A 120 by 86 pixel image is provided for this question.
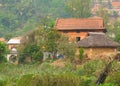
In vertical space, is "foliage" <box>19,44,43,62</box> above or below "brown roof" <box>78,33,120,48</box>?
below

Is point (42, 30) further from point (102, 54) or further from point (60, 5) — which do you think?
point (60, 5)

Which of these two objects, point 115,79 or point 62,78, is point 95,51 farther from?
point 62,78

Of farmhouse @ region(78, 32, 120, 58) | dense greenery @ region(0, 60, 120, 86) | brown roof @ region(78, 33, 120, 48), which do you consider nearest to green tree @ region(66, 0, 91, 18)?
brown roof @ region(78, 33, 120, 48)

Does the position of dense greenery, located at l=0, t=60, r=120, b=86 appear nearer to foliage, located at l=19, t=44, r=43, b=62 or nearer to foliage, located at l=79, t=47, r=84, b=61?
foliage, located at l=79, t=47, r=84, b=61

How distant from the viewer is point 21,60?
137 ft

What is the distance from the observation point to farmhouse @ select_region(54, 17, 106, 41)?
1797 inches

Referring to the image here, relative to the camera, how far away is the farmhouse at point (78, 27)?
45656mm

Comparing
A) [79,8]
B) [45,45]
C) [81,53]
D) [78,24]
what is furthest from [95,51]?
[79,8]

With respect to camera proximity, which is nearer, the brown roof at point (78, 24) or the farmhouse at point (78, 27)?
A: the farmhouse at point (78, 27)

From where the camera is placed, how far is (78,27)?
46344 millimetres

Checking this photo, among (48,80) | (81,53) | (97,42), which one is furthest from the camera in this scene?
(97,42)

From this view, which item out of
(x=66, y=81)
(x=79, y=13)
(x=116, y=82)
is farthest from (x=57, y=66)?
(x=79, y=13)

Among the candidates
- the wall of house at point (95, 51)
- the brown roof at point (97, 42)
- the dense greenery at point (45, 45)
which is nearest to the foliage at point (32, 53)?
the dense greenery at point (45, 45)

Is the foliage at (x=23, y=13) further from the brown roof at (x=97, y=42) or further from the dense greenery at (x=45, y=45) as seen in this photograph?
the brown roof at (x=97, y=42)
